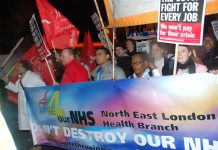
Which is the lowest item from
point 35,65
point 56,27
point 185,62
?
point 35,65

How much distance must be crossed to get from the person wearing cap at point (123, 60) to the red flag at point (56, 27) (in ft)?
5.64

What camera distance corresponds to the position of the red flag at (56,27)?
6.49m

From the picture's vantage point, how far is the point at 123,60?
27.4 feet

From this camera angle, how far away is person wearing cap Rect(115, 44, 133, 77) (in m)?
8.01

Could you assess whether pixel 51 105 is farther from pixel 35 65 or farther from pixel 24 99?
pixel 35 65

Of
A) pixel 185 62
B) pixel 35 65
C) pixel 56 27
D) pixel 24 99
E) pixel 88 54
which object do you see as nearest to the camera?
pixel 185 62

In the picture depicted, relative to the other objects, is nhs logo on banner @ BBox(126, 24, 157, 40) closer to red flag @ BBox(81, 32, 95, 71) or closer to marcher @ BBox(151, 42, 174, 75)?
red flag @ BBox(81, 32, 95, 71)

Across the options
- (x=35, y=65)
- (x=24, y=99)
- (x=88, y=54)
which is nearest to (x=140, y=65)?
(x=24, y=99)

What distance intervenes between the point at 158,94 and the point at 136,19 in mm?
1264

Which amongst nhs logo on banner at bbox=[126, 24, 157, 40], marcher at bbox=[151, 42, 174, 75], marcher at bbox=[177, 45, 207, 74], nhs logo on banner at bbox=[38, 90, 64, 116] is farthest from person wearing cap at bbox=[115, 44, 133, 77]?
marcher at bbox=[177, 45, 207, 74]

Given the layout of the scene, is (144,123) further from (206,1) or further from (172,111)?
(206,1)

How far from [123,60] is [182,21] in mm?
4132

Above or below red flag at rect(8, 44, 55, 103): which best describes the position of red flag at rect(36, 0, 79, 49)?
above

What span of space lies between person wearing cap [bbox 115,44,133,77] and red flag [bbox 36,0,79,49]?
1.72m
